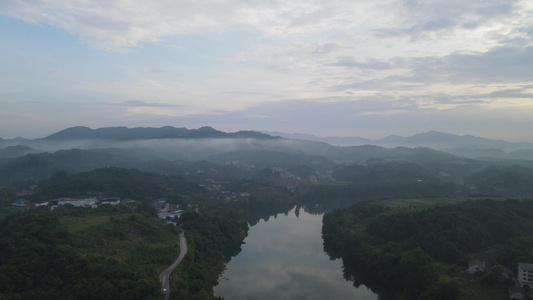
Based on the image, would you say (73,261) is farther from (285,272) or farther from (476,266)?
(476,266)

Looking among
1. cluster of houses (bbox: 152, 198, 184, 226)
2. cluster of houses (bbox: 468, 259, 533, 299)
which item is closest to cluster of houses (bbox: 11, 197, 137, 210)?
cluster of houses (bbox: 152, 198, 184, 226)

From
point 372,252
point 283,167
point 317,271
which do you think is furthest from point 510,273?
point 283,167

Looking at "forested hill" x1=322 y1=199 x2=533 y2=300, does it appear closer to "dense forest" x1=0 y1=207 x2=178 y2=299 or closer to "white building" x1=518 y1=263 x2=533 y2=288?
"white building" x1=518 y1=263 x2=533 y2=288

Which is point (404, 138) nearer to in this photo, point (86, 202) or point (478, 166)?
point (478, 166)

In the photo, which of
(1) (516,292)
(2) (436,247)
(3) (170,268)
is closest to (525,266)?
(1) (516,292)

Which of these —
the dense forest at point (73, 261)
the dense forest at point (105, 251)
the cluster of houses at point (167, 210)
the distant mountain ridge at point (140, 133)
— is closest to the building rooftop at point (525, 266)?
the dense forest at point (105, 251)

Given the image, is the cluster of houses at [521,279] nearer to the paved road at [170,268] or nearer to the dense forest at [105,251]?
the dense forest at [105,251]
